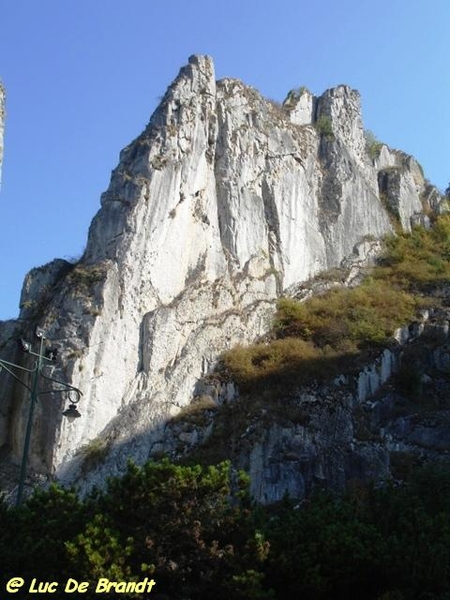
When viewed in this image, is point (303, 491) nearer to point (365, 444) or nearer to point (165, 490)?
point (365, 444)

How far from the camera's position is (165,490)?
1449cm

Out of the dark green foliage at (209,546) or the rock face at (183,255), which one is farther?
the rock face at (183,255)

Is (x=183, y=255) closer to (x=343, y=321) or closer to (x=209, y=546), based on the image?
(x=343, y=321)

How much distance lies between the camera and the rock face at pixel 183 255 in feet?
83.8

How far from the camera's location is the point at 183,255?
3044 centimetres

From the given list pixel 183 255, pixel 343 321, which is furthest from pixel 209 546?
pixel 343 321

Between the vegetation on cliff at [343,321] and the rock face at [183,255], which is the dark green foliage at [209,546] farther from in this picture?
the vegetation on cliff at [343,321]

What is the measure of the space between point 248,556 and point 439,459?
1202 centimetres

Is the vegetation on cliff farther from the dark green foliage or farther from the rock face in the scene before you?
the dark green foliage

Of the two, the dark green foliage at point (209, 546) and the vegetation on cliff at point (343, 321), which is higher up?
the vegetation on cliff at point (343, 321)

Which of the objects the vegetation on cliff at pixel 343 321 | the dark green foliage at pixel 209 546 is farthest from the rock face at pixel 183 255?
the dark green foliage at pixel 209 546

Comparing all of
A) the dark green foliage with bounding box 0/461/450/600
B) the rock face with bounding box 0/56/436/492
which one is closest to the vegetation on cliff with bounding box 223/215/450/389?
Answer: the rock face with bounding box 0/56/436/492

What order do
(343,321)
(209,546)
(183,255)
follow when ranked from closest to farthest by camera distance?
(209,546)
(183,255)
(343,321)

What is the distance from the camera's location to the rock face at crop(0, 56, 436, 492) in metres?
25.5
